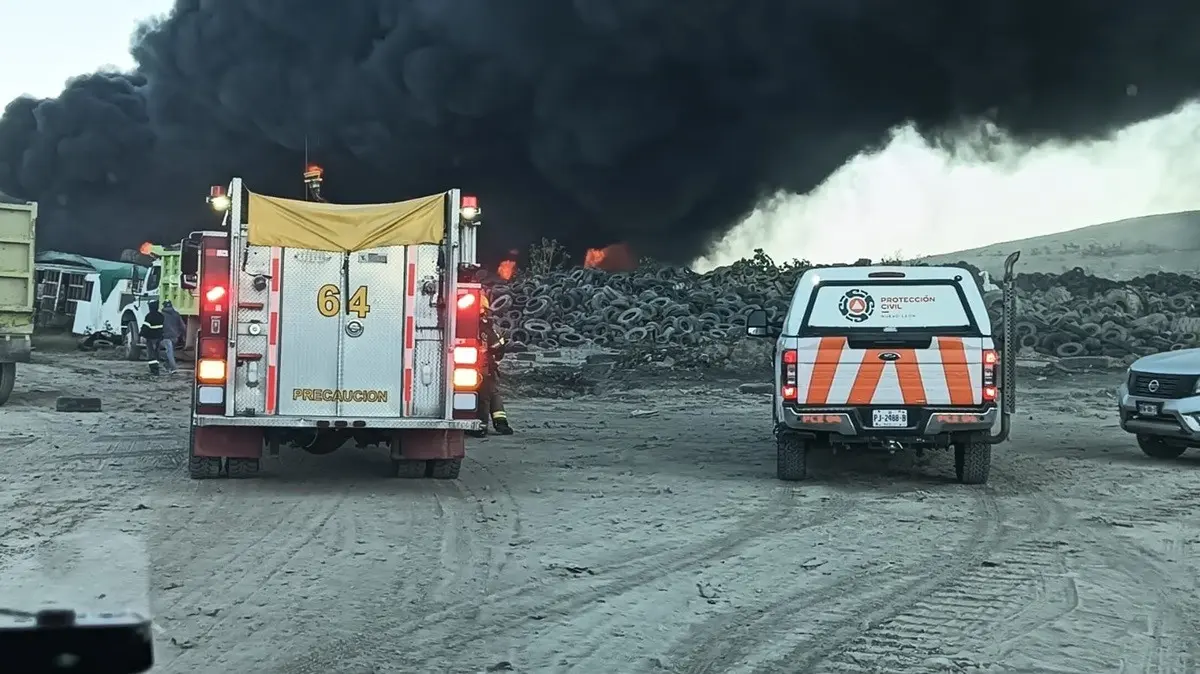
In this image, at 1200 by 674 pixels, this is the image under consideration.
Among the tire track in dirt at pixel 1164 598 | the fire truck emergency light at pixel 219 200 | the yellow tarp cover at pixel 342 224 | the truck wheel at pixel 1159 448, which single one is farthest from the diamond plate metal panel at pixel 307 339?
the truck wheel at pixel 1159 448

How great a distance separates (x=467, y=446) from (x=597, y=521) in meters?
4.77

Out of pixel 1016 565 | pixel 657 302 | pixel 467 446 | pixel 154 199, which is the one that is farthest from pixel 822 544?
pixel 154 199

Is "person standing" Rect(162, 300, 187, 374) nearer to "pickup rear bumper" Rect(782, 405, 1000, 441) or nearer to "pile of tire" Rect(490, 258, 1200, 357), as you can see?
"pile of tire" Rect(490, 258, 1200, 357)

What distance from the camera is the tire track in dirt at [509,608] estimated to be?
4918mm

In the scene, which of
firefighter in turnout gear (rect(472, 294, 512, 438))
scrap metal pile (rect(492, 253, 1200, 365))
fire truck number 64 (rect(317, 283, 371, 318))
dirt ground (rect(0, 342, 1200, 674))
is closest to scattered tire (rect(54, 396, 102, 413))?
dirt ground (rect(0, 342, 1200, 674))

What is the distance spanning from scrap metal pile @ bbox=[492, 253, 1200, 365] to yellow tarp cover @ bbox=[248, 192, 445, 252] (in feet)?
51.4

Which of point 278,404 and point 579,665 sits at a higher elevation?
point 278,404

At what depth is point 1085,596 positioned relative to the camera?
19.7ft

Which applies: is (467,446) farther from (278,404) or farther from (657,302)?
(657,302)

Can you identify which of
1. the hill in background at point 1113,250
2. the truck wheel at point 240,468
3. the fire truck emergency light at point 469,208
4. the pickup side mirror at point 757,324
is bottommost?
the truck wheel at point 240,468

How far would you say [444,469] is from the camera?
981cm

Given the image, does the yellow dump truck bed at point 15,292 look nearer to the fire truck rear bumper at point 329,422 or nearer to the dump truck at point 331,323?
the dump truck at point 331,323

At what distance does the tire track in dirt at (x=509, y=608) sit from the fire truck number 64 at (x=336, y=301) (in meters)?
3.43

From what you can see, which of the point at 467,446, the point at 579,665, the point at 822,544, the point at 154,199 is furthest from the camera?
the point at 154,199
